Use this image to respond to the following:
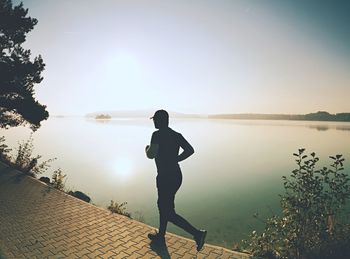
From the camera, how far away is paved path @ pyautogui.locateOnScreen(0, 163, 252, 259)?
15.1ft

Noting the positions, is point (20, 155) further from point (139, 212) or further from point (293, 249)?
point (293, 249)

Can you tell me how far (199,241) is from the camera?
4.48 meters

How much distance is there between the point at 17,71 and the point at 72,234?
35.6ft

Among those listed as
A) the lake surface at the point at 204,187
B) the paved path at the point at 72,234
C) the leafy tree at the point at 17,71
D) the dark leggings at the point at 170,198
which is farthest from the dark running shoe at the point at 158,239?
the leafy tree at the point at 17,71

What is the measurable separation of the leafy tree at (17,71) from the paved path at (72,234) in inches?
261

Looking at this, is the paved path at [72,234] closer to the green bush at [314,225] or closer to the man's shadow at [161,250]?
the man's shadow at [161,250]

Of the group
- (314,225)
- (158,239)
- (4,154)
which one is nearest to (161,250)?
(158,239)

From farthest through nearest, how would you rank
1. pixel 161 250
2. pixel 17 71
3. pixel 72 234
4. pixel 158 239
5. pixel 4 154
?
Result: pixel 4 154 → pixel 17 71 → pixel 72 234 → pixel 158 239 → pixel 161 250

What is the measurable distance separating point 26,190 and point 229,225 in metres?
7.30

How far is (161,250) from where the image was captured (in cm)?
470

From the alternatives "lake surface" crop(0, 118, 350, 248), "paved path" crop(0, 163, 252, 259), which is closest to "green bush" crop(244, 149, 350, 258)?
"paved path" crop(0, 163, 252, 259)

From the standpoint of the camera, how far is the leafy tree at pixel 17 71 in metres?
12.6

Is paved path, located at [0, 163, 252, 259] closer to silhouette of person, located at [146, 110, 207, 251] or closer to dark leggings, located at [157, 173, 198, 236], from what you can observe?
dark leggings, located at [157, 173, 198, 236]

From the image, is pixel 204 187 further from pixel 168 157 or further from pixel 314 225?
pixel 168 157
